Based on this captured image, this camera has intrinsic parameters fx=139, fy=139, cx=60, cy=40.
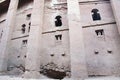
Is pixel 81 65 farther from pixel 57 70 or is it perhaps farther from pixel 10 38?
pixel 10 38

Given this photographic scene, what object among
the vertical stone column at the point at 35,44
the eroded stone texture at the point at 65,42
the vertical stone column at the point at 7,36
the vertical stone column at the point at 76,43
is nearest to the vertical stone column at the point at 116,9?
the eroded stone texture at the point at 65,42

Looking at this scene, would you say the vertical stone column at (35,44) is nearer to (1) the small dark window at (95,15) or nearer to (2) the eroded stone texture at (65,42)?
(2) the eroded stone texture at (65,42)

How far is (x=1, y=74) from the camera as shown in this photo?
8.48 meters

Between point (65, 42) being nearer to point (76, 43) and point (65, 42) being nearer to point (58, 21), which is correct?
point (76, 43)

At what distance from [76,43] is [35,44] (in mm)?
2461

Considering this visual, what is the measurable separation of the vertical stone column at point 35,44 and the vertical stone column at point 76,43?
2023 millimetres

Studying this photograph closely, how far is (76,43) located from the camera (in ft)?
24.3

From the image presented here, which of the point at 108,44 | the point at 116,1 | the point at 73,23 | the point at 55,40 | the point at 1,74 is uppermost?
the point at 116,1

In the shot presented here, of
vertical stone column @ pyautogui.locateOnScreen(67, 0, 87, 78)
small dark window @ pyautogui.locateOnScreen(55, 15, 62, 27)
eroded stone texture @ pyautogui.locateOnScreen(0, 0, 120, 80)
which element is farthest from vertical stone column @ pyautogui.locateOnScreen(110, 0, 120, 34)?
small dark window @ pyautogui.locateOnScreen(55, 15, 62, 27)

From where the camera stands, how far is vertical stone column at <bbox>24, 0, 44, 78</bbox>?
7557mm

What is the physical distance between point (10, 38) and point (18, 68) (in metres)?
2.56

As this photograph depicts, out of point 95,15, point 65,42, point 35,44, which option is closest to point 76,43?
point 65,42

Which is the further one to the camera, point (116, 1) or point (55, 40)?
point (55, 40)

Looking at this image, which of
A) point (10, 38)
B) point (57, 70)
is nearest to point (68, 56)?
point (57, 70)
